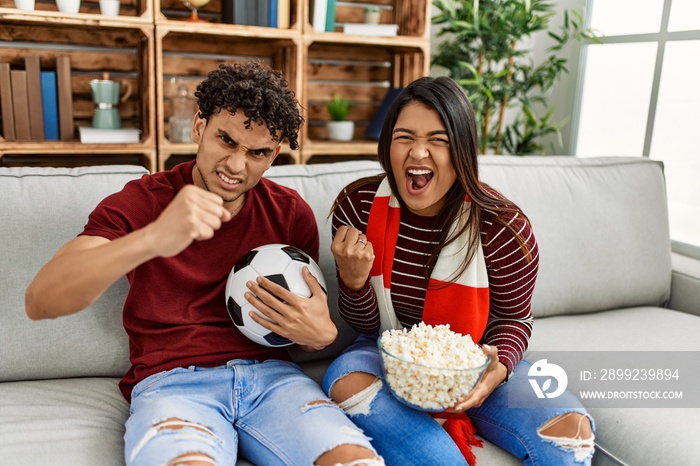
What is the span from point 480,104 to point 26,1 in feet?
6.65

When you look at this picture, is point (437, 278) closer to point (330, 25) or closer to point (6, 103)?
point (330, 25)

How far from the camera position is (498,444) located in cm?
141

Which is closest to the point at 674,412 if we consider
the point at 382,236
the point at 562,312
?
the point at 562,312

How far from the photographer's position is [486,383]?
1.33m

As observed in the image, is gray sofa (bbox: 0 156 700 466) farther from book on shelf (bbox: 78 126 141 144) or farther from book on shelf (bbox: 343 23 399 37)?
book on shelf (bbox: 343 23 399 37)

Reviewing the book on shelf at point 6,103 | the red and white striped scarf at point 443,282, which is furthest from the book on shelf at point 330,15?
the red and white striped scarf at point 443,282

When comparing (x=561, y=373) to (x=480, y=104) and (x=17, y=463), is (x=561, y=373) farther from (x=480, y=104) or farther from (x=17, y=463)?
(x=480, y=104)

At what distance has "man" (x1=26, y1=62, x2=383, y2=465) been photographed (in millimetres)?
1160

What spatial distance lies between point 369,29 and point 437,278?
175 centimetres

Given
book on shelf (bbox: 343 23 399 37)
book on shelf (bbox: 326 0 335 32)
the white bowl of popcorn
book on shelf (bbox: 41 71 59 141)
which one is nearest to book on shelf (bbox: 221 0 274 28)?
book on shelf (bbox: 326 0 335 32)

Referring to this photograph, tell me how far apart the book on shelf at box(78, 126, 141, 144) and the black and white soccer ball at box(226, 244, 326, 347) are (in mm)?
1425

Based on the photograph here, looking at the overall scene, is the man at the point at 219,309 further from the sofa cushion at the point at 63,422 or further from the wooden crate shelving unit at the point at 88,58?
the wooden crate shelving unit at the point at 88,58

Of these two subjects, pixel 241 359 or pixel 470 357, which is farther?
pixel 241 359

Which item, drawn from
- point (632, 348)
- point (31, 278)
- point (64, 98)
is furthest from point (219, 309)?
point (64, 98)
